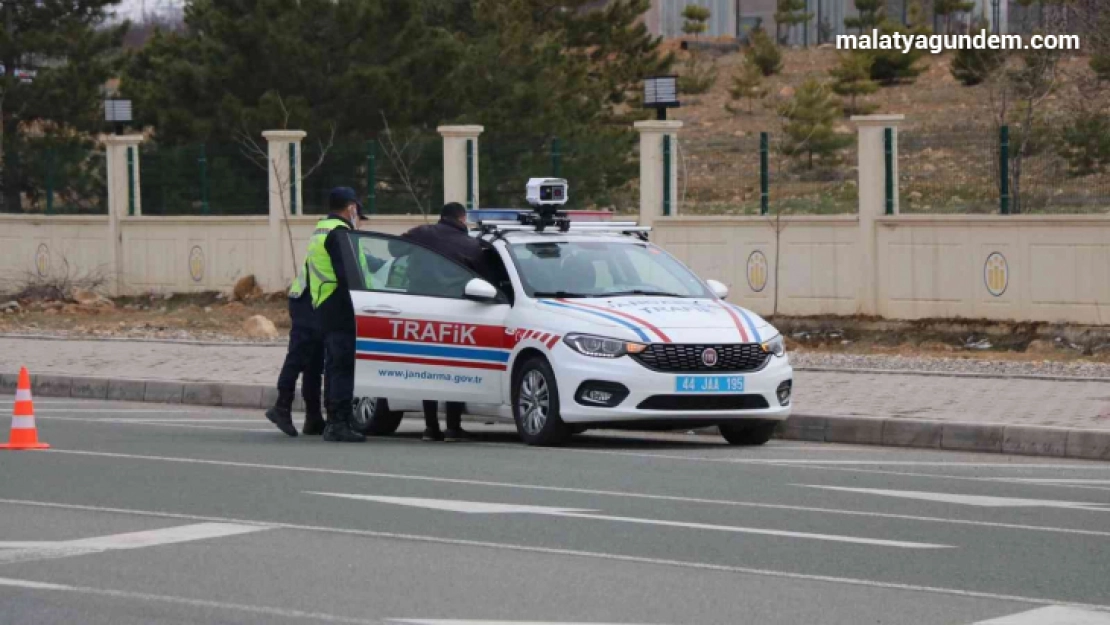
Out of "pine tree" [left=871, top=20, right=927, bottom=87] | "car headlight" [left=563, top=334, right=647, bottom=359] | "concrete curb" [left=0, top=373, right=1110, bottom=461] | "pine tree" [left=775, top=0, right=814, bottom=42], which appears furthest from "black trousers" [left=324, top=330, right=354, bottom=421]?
"pine tree" [left=775, top=0, right=814, bottom=42]

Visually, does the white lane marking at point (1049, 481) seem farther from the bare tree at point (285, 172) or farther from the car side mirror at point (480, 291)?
the bare tree at point (285, 172)

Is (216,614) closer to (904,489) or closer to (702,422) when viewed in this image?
(904,489)

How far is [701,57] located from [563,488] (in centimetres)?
7854

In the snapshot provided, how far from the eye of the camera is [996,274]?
2394 cm

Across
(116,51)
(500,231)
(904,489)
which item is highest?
(116,51)

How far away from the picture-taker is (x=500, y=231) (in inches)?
617

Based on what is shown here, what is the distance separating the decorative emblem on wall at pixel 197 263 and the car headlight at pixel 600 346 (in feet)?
62.5

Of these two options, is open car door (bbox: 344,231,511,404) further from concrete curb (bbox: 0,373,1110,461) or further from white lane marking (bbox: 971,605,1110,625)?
white lane marking (bbox: 971,605,1110,625)

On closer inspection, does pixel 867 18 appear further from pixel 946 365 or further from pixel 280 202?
pixel 946 365

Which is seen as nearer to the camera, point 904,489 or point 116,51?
point 904,489

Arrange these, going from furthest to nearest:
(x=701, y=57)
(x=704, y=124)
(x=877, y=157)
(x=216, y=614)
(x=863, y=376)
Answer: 1. (x=701, y=57)
2. (x=704, y=124)
3. (x=877, y=157)
4. (x=863, y=376)
5. (x=216, y=614)

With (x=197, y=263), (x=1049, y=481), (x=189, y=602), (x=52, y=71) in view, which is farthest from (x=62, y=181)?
(x=189, y=602)

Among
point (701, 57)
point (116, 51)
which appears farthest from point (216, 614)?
point (701, 57)

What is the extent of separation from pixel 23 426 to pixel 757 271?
44.5 ft
